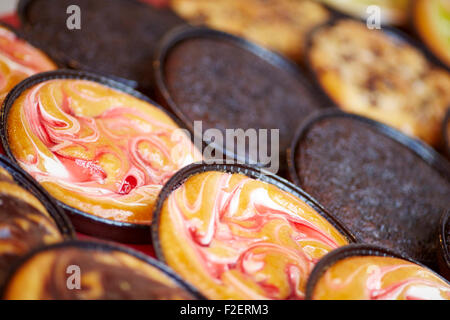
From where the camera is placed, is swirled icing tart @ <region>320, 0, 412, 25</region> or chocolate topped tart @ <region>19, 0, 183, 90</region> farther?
swirled icing tart @ <region>320, 0, 412, 25</region>

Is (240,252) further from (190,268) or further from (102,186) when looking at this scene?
(102,186)

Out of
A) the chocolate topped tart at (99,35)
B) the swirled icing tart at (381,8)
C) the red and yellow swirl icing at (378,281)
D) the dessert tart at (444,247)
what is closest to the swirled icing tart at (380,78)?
the swirled icing tart at (381,8)

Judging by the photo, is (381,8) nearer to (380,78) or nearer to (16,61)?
(380,78)

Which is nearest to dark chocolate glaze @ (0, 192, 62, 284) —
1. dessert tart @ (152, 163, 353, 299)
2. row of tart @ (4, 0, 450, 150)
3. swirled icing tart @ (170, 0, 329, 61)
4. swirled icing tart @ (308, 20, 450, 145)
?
dessert tart @ (152, 163, 353, 299)

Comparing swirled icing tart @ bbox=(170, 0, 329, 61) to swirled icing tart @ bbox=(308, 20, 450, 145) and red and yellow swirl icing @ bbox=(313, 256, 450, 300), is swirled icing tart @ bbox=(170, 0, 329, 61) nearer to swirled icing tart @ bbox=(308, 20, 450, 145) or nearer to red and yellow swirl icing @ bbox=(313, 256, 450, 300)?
swirled icing tart @ bbox=(308, 20, 450, 145)

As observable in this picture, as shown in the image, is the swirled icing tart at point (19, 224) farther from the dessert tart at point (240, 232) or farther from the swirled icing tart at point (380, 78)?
the swirled icing tart at point (380, 78)
